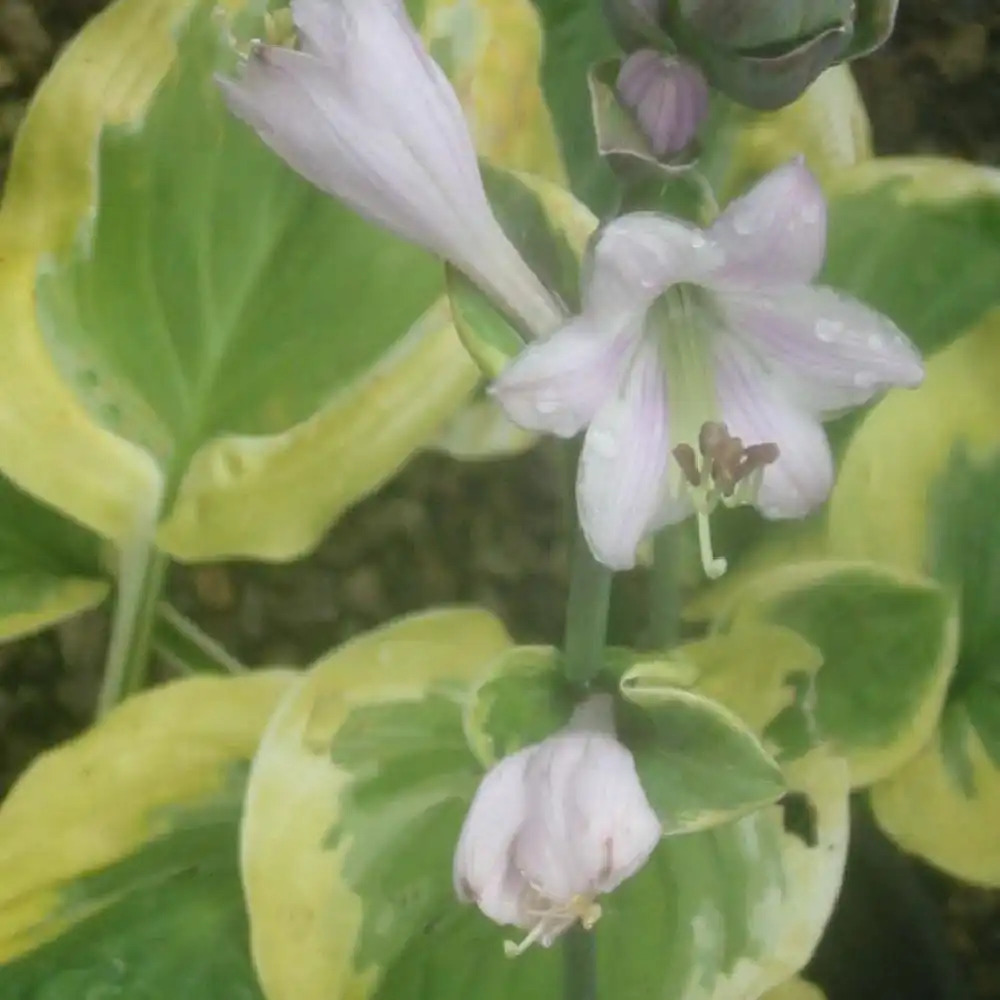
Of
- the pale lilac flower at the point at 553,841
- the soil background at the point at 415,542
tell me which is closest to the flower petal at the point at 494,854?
the pale lilac flower at the point at 553,841

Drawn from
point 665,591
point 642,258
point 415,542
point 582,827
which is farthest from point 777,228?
point 415,542

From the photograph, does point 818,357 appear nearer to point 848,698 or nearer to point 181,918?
point 848,698

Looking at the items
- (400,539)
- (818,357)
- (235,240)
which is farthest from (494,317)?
(400,539)

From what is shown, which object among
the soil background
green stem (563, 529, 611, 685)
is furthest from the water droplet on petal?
the soil background

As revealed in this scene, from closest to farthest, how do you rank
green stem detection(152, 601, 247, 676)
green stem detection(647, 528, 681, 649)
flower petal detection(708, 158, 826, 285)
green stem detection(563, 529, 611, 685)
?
flower petal detection(708, 158, 826, 285), green stem detection(563, 529, 611, 685), green stem detection(647, 528, 681, 649), green stem detection(152, 601, 247, 676)

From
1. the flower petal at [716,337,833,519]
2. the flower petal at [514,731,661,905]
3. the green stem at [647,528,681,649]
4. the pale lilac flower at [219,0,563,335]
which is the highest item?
the pale lilac flower at [219,0,563,335]

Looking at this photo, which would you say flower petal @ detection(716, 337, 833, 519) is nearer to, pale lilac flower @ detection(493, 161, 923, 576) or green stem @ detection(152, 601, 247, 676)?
A: pale lilac flower @ detection(493, 161, 923, 576)
